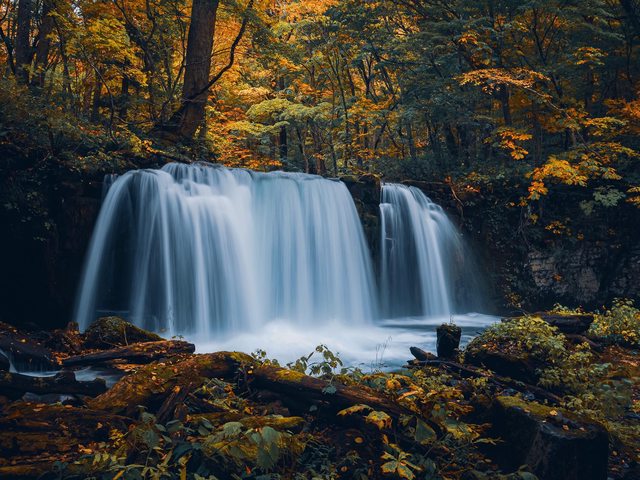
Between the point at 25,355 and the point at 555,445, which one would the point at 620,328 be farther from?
the point at 25,355

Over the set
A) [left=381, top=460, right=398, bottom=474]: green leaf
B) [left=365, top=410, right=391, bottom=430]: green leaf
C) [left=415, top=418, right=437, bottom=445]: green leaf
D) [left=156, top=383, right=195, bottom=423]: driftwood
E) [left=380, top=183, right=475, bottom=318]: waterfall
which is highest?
[left=380, top=183, right=475, bottom=318]: waterfall

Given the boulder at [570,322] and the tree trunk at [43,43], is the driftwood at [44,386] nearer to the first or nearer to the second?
the boulder at [570,322]

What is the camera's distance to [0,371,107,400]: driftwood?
145 inches

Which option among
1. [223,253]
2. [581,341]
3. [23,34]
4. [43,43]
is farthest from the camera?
[43,43]

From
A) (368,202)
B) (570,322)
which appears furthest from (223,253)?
(570,322)

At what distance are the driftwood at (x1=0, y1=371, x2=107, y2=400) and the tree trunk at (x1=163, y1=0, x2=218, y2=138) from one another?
1095cm

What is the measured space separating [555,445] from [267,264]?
883cm

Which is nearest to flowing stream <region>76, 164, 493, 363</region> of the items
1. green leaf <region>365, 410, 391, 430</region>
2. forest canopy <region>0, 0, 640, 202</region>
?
forest canopy <region>0, 0, 640, 202</region>

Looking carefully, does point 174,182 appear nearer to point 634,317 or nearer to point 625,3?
point 634,317

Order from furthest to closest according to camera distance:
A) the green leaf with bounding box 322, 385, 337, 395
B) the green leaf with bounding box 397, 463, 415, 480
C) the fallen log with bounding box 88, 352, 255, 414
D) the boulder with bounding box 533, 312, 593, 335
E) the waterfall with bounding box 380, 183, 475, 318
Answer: the waterfall with bounding box 380, 183, 475, 318, the boulder with bounding box 533, 312, 593, 335, the green leaf with bounding box 322, 385, 337, 395, the fallen log with bounding box 88, 352, 255, 414, the green leaf with bounding box 397, 463, 415, 480

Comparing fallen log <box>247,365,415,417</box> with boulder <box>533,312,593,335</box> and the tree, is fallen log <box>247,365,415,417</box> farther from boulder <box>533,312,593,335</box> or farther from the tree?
the tree

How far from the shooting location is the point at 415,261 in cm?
1425

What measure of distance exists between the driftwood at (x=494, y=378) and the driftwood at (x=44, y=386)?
4.11 meters

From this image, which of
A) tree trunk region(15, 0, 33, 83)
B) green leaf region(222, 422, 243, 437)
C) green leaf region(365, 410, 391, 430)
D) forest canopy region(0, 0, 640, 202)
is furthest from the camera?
tree trunk region(15, 0, 33, 83)
